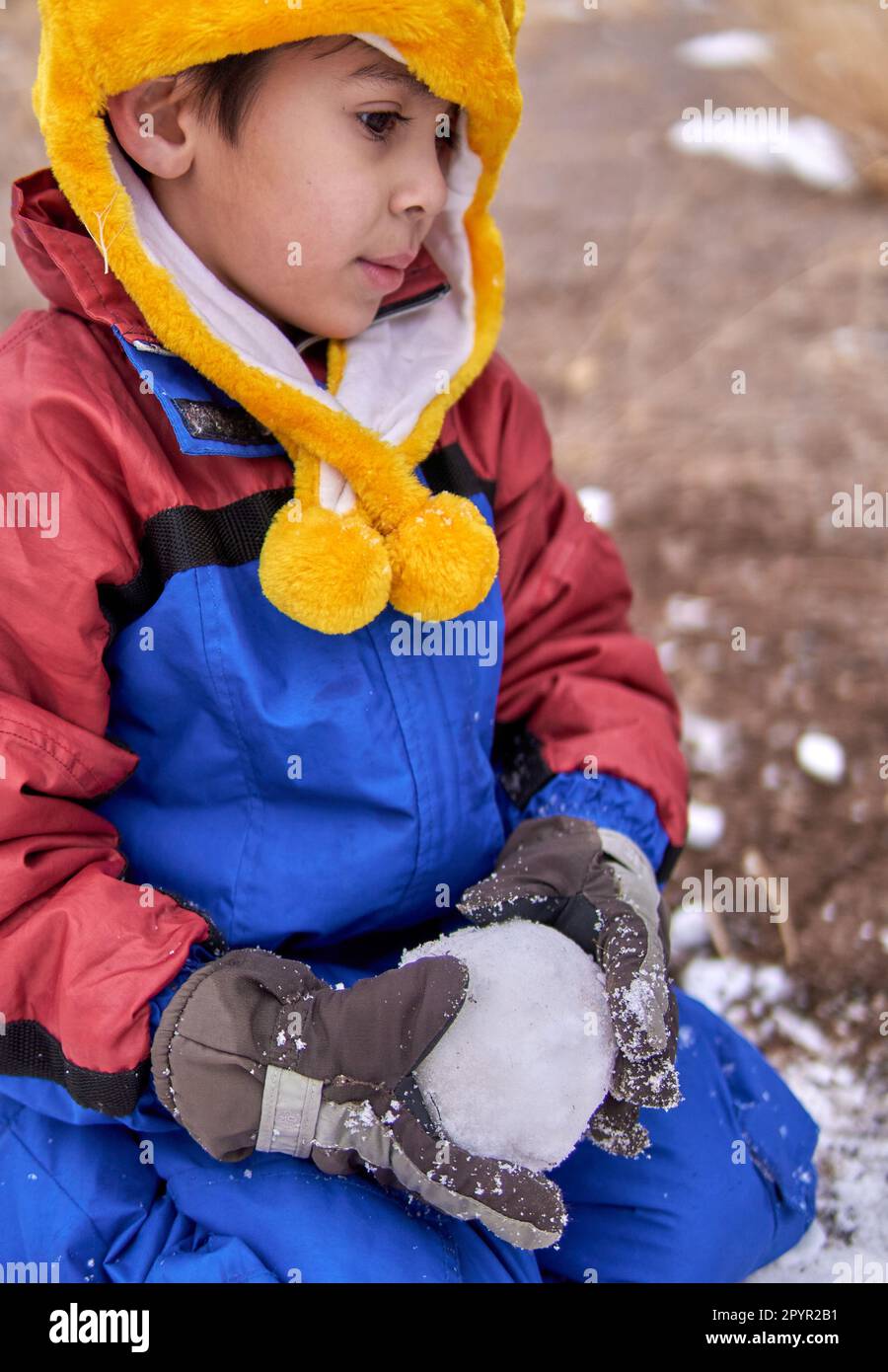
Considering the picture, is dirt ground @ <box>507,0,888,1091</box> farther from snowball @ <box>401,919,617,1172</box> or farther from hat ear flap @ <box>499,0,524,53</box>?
hat ear flap @ <box>499,0,524,53</box>

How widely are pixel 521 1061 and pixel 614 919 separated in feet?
0.70

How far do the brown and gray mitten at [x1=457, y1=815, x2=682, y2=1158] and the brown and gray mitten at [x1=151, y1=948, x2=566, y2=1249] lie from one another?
0.16 m

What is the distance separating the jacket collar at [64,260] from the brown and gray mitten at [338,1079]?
2.06 ft

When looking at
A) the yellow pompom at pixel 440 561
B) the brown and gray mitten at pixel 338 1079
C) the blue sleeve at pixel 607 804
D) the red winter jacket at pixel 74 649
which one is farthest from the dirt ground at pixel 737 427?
the red winter jacket at pixel 74 649

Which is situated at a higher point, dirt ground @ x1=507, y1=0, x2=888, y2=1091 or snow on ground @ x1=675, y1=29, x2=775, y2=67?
snow on ground @ x1=675, y1=29, x2=775, y2=67

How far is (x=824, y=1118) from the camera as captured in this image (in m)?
1.71

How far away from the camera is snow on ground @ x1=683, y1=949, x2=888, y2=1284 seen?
1.55m

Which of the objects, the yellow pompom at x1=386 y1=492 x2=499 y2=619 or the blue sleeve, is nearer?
the yellow pompom at x1=386 y1=492 x2=499 y2=619

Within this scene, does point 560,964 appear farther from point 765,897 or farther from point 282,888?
point 765,897

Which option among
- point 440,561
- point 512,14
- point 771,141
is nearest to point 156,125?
point 512,14

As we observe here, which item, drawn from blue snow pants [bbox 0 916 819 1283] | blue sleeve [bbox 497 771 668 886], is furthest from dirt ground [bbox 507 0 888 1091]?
blue sleeve [bbox 497 771 668 886]

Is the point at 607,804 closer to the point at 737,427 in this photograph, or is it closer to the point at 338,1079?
the point at 338,1079

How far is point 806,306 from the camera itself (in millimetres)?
3461

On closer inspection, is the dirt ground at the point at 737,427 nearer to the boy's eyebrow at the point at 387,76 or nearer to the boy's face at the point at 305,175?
the boy's face at the point at 305,175
